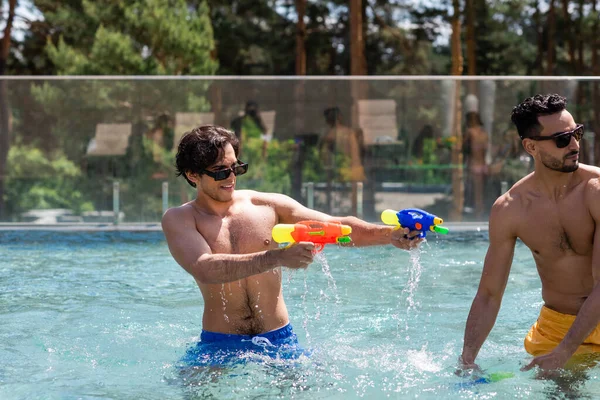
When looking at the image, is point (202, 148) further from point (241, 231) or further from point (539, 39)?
point (539, 39)

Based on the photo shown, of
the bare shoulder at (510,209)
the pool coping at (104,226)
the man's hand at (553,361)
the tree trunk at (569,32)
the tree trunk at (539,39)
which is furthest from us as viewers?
the tree trunk at (539,39)

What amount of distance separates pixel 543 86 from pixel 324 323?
586 centimetres

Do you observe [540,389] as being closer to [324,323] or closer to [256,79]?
[324,323]

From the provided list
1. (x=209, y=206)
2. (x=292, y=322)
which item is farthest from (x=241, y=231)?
(x=292, y=322)

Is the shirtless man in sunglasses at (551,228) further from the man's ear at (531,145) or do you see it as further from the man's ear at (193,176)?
the man's ear at (193,176)

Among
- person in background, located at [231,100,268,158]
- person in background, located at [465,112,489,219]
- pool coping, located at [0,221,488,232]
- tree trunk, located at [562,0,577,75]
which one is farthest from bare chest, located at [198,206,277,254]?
tree trunk, located at [562,0,577,75]

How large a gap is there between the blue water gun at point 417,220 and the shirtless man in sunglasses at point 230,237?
2.3 inches

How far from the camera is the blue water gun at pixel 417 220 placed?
13.3ft

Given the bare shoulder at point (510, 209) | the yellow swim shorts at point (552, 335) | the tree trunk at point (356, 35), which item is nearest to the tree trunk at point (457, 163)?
the tree trunk at point (356, 35)

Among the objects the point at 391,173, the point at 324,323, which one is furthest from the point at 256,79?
the point at 324,323

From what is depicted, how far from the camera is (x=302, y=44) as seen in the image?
2384cm

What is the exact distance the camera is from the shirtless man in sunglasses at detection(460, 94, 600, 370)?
4031mm

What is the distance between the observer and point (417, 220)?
160 inches

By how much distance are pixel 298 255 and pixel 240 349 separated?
3.10 feet
